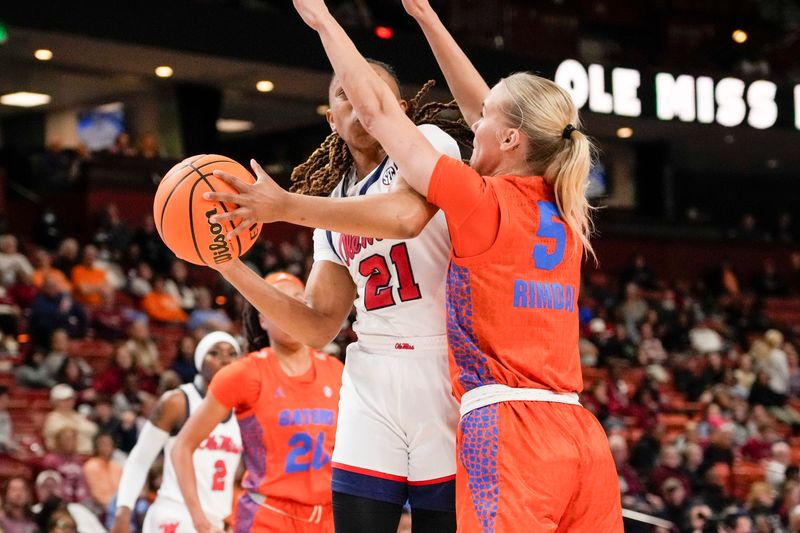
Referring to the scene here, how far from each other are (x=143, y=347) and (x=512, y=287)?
9869 millimetres

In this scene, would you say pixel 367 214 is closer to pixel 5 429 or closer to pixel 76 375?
pixel 5 429

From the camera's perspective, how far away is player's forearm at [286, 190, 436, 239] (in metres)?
3.15

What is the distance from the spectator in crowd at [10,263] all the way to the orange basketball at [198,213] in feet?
34.1

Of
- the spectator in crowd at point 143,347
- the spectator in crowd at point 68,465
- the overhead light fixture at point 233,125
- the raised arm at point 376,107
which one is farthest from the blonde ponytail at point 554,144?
the overhead light fixture at point 233,125

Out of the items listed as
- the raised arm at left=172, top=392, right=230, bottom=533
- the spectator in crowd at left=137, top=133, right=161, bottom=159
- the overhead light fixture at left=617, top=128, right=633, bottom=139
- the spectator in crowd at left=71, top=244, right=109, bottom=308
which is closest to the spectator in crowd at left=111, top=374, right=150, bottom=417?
the spectator in crowd at left=71, top=244, right=109, bottom=308

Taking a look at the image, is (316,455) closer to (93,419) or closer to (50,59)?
(93,419)

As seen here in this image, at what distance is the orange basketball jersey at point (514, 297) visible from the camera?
3.17m

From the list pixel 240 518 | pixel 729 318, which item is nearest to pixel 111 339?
pixel 240 518

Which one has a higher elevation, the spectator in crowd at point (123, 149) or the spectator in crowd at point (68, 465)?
the spectator in crowd at point (123, 149)

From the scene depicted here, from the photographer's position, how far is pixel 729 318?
69.8 feet

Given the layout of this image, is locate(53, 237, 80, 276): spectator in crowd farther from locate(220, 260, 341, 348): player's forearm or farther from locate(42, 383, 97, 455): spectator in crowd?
locate(220, 260, 341, 348): player's forearm

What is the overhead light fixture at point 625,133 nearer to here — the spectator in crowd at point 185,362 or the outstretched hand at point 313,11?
the spectator in crowd at point 185,362

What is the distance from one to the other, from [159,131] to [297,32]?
3130mm

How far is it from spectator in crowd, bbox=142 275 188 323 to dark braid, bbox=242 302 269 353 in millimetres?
8530
